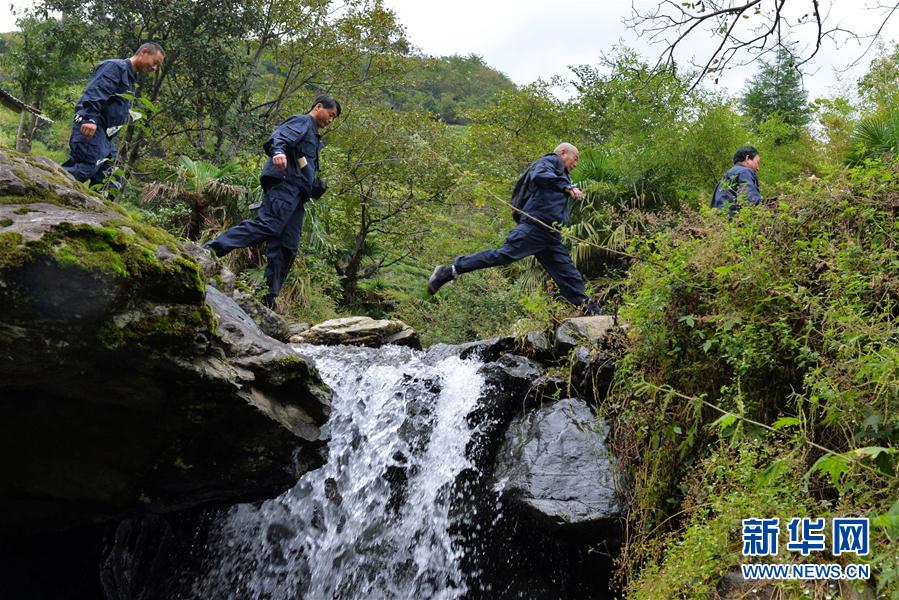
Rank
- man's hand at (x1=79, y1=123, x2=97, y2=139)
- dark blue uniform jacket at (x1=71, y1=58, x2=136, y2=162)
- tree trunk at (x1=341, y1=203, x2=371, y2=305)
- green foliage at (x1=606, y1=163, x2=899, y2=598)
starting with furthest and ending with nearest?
tree trunk at (x1=341, y1=203, x2=371, y2=305) → dark blue uniform jacket at (x1=71, y1=58, x2=136, y2=162) → man's hand at (x1=79, y1=123, x2=97, y2=139) → green foliage at (x1=606, y1=163, x2=899, y2=598)

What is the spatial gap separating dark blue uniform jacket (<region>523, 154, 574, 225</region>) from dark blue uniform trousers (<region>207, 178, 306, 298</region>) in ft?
7.49

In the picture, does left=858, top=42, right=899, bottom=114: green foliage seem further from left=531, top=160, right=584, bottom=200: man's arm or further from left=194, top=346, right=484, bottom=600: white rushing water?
left=194, top=346, right=484, bottom=600: white rushing water

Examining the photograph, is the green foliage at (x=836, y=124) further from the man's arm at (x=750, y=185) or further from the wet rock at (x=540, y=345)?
the wet rock at (x=540, y=345)

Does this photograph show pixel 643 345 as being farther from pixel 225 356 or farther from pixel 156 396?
pixel 156 396

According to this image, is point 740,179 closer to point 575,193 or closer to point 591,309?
point 575,193

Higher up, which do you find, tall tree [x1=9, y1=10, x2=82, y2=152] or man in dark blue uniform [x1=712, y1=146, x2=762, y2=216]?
tall tree [x1=9, y1=10, x2=82, y2=152]

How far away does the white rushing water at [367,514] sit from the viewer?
4.05 m

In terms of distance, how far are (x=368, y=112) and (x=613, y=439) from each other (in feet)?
35.9

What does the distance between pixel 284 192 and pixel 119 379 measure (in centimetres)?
304

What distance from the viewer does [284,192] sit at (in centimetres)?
570

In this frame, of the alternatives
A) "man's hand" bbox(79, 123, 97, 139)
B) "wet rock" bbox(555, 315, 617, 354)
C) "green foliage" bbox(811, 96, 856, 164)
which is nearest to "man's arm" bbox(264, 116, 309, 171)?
"man's hand" bbox(79, 123, 97, 139)

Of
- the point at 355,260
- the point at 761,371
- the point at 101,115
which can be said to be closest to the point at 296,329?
the point at 101,115

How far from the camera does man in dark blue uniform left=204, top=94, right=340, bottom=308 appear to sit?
5543mm

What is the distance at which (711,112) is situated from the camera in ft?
30.6
